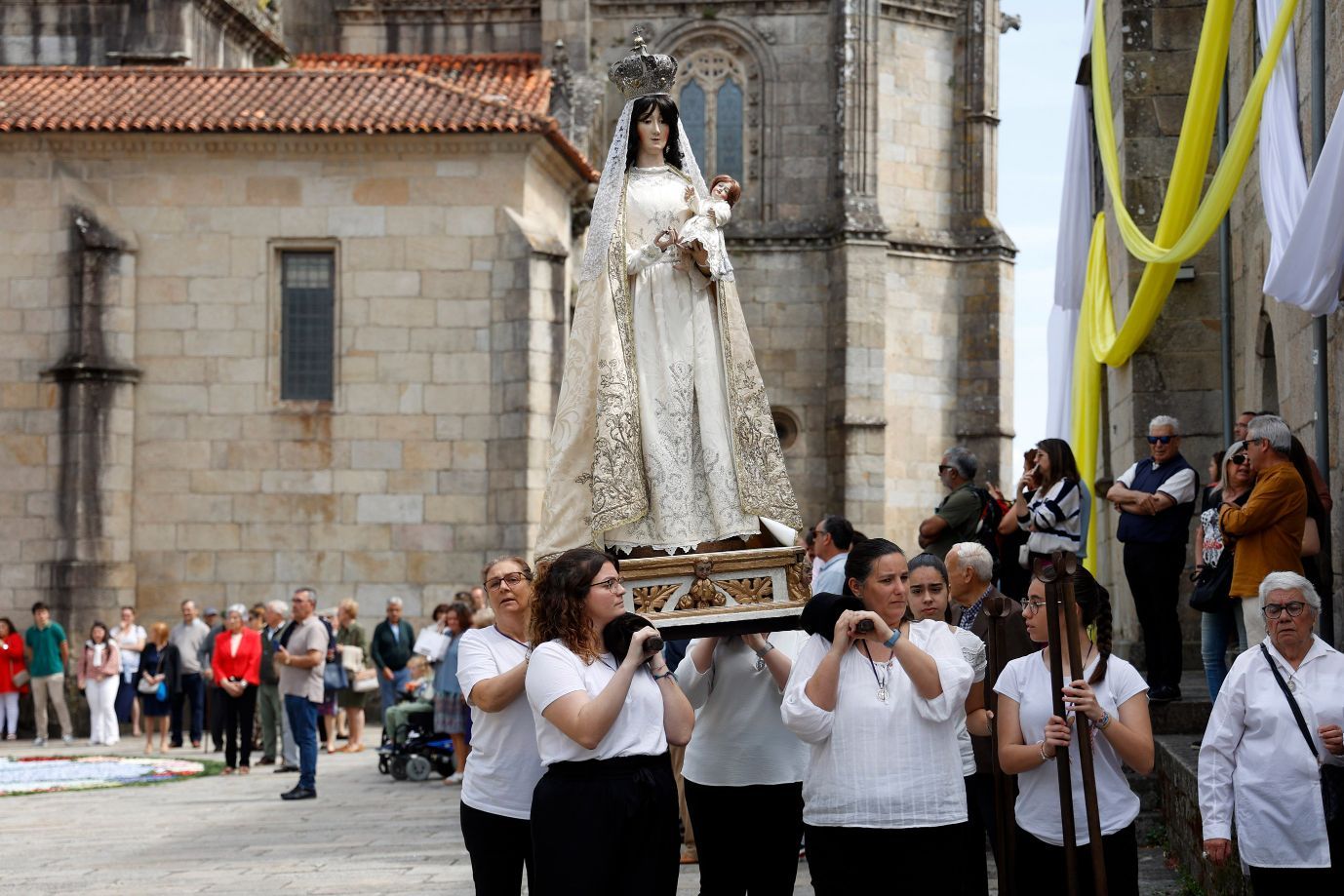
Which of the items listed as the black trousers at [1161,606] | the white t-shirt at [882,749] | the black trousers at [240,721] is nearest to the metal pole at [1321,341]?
the black trousers at [1161,606]

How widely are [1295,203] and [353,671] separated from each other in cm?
1268

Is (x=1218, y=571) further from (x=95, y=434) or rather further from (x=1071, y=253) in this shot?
(x=95, y=434)

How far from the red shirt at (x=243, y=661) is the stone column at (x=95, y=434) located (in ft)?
18.6

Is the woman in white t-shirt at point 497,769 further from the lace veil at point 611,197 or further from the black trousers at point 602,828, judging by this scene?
the lace veil at point 611,197

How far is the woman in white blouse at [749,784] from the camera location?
712 cm

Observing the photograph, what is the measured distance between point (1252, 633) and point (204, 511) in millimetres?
17309

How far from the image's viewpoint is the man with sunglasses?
911cm

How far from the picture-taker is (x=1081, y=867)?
255 inches

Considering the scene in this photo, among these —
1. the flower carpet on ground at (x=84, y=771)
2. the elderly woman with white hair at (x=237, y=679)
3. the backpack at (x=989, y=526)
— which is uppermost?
the backpack at (x=989, y=526)

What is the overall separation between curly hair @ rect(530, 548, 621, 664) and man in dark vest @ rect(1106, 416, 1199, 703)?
581cm

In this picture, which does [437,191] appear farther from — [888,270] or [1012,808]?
[1012,808]

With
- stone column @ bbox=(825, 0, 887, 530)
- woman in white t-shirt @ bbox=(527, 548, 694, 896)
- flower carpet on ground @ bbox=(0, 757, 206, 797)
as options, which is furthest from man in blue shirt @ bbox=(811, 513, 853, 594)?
stone column @ bbox=(825, 0, 887, 530)

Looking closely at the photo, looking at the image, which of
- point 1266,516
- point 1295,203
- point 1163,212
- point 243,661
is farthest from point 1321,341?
point 243,661

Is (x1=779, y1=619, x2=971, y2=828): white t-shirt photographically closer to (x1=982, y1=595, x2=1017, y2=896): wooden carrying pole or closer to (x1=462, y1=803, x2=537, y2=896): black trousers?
(x1=982, y1=595, x2=1017, y2=896): wooden carrying pole
